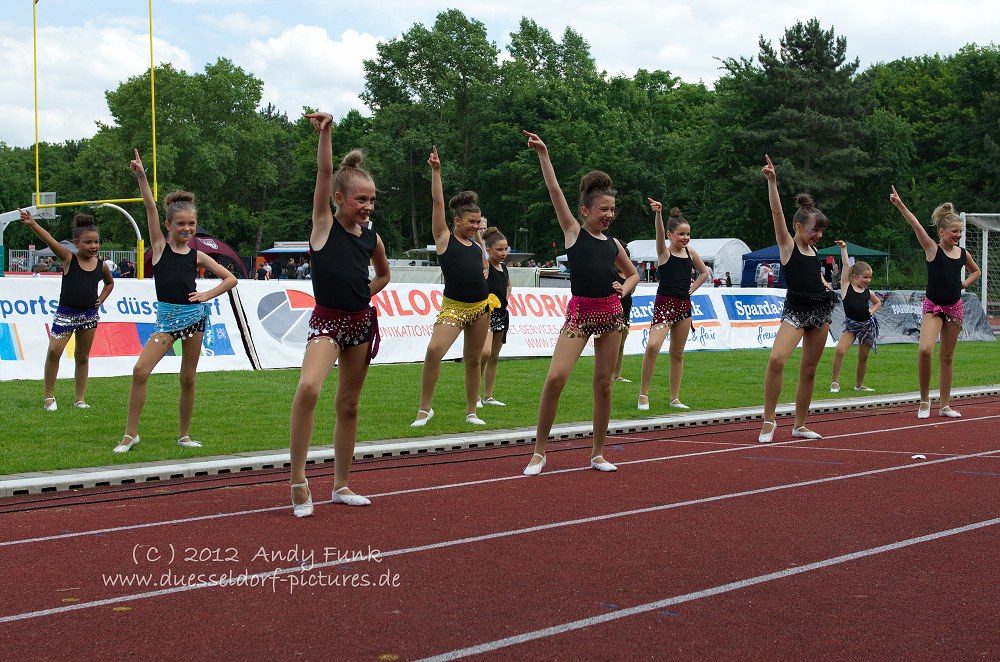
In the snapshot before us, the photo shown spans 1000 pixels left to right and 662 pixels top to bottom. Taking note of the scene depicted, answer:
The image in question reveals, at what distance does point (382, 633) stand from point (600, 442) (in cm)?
446

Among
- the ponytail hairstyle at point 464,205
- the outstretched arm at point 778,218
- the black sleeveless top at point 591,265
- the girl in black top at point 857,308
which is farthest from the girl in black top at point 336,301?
the girl in black top at point 857,308

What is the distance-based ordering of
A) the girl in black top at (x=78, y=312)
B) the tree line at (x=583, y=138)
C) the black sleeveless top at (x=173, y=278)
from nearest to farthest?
the black sleeveless top at (x=173, y=278)
the girl in black top at (x=78, y=312)
the tree line at (x=583, y=138)

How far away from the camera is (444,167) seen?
229 ft

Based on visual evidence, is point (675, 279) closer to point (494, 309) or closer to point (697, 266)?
point (697, 266)

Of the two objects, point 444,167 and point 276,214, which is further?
point 276,214

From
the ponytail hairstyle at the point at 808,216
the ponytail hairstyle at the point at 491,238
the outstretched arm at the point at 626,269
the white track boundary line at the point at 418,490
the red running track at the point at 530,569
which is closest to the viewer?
the red running track at the point at 530,569

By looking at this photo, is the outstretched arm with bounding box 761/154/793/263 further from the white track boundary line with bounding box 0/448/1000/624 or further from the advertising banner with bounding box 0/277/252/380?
the advertising banner with bounding box 0/277/252/380

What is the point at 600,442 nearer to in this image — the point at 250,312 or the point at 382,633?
the point at 382,633

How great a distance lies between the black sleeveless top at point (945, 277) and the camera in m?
12.4

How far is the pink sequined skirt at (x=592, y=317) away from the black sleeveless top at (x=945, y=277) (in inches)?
225

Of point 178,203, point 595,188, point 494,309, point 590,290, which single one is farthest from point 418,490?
point 494,309

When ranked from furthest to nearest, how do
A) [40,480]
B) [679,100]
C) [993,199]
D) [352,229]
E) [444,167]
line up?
1. [679,100]
2. [444,167]
3. [993,199]
4. [40,480]
5. [352,229]

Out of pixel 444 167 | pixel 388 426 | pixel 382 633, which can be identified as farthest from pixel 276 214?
pixel 382 633

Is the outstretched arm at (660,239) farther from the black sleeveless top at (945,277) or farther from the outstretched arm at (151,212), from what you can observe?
the outstretched arm at (151,212)
